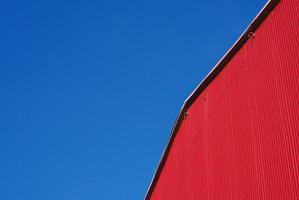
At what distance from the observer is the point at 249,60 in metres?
12.0

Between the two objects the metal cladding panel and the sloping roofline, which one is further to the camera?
the sloping roofline

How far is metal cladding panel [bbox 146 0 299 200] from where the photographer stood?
9570 millimetres

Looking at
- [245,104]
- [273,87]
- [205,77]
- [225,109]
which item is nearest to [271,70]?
[273,87]

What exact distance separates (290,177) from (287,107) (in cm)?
154

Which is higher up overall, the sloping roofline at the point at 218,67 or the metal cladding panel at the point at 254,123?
the sloping roofline at the point at 218,67

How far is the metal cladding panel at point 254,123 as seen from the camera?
377 inches

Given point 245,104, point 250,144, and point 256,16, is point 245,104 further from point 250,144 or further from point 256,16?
point 256,16

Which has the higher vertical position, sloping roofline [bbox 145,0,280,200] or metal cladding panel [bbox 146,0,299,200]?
sloping roofline [bbox 145,0,280,200]

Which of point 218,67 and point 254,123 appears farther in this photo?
point 218,67

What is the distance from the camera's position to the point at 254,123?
10898 mm

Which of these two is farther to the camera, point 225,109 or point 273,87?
point 225,109

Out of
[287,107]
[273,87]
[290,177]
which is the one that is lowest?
[290,177]

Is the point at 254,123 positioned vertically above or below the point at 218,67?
below

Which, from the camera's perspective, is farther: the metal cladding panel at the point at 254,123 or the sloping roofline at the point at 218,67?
the sloping roofline at the point at 218,67
